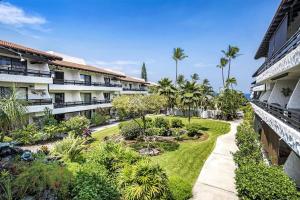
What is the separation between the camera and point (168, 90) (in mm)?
43969

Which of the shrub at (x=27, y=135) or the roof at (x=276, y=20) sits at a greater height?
the roof at (x=276, y=20)

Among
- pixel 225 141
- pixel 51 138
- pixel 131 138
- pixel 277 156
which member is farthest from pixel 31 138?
pixel 277 156

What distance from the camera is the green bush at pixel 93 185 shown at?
8.09 metres

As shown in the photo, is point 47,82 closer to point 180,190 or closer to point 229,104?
point 180,190

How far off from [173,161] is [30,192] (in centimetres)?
1049

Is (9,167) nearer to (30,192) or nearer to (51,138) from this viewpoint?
(30,192)

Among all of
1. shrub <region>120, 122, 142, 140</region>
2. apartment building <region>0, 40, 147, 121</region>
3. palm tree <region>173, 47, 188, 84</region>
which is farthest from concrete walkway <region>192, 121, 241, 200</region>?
palm tree <region>173, 47, 188, 84</region>

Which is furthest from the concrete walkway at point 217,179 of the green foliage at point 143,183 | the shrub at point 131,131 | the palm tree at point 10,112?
the palm tree at point 10,112

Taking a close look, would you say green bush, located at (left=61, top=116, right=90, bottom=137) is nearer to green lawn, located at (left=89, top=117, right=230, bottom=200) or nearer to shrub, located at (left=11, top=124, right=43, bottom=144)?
green lawn, located at (left=89, top=117, right=230, bottom=200)

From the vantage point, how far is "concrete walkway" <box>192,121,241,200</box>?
10297 mm

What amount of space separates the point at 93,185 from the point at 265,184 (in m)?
6.77

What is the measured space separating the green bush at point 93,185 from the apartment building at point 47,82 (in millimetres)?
10819

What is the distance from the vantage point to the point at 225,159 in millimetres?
15758

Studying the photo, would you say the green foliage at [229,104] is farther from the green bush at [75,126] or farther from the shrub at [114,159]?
the shrub at [114,159]
